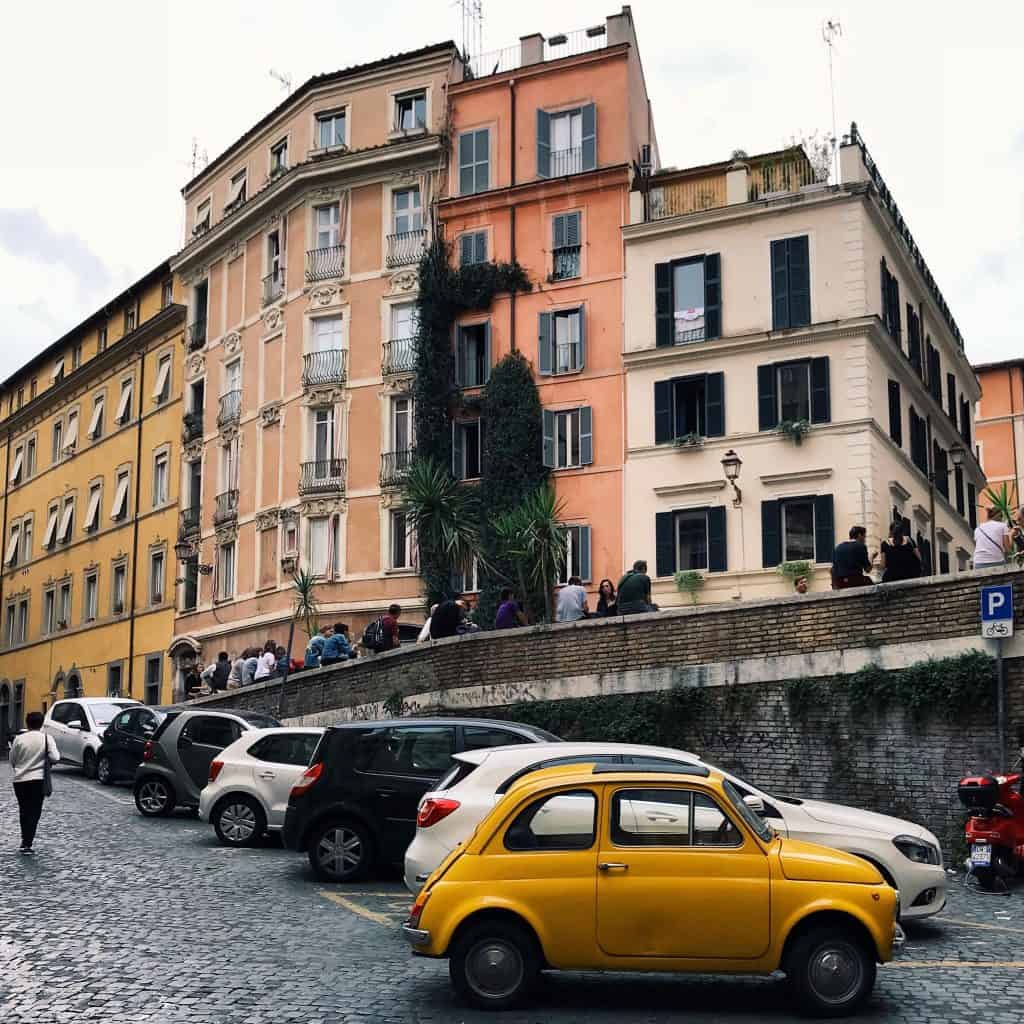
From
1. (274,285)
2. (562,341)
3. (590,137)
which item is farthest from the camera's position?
(274,285)

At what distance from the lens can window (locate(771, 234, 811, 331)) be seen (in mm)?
35188

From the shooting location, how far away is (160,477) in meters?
52.3

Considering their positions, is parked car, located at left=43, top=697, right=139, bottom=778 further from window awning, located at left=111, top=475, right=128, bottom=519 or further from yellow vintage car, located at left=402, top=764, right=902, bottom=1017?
window awning, located at left=111, top=475, right=128, bottom=519

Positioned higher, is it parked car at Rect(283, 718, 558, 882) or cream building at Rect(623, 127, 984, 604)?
cream building at Rect(623, 127, 984, 604)

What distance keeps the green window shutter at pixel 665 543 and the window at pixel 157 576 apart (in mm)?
21635

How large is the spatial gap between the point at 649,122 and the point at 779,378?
36.8ft

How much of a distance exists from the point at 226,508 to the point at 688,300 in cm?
1721

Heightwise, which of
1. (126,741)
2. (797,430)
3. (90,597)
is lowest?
(126,741)

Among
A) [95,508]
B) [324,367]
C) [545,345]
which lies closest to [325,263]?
[324,367]

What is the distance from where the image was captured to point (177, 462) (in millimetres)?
51000

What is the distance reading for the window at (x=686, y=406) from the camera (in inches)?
1411

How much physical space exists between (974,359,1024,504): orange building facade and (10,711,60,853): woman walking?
51.5 m

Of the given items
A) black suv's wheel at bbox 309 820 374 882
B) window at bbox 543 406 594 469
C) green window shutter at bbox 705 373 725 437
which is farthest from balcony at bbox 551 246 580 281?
black suv's wheel at bbox 309 820 374 882

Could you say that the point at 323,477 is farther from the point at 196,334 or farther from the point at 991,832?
the point at 991,832
